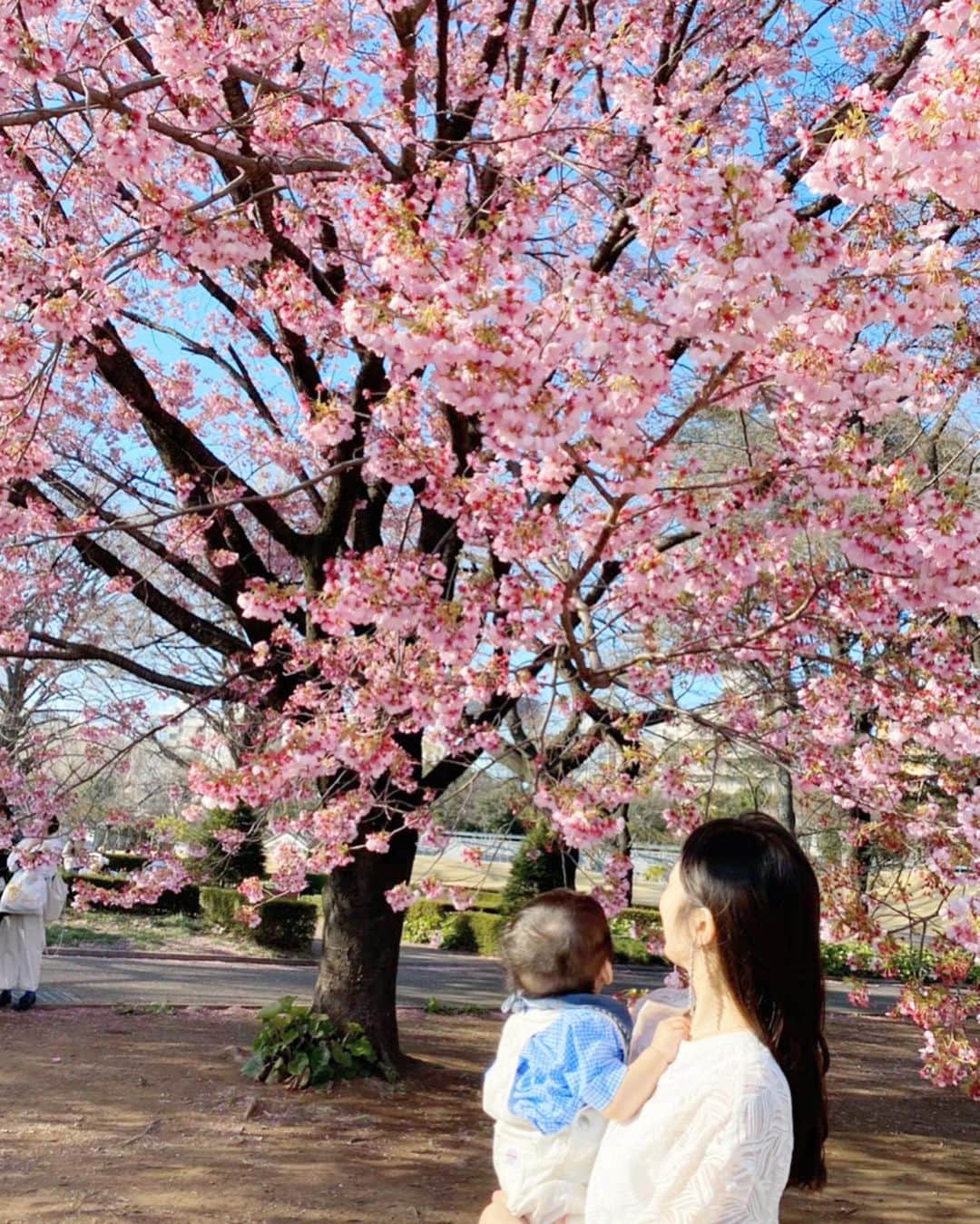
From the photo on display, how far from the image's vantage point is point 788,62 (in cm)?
710

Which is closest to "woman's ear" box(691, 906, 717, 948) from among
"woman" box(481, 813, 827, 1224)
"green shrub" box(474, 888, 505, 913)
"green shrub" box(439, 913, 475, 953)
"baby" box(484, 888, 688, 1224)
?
"woman" box(481, 813, 827, 1224)

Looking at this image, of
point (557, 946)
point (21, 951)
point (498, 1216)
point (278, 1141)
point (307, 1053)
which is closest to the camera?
point (498, 1216)

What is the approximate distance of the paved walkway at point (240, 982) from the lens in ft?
34.7

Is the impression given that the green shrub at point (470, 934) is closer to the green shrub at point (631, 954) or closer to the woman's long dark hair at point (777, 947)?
the green shrub at point (631, 954)

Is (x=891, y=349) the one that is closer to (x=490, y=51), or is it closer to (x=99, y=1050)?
(x=490, y=51)

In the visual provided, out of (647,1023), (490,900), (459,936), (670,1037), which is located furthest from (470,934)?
(670,1037)

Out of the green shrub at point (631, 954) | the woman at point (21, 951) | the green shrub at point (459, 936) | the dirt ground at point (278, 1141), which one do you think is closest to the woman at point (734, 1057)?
the dirt ground at point (278, 1141)

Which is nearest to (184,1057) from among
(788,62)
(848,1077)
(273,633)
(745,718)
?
(273,633)

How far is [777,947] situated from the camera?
55.8 inches

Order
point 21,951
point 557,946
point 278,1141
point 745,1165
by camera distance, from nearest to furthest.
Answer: point 745,1165 → point 557,946 → point 278,1141 → point 21,951

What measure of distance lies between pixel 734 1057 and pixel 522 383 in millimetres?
2350

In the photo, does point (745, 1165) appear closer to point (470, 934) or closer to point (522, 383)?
point (522, 383)

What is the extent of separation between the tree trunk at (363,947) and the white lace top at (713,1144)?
559 cm

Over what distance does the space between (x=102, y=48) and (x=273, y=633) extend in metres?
3.29
